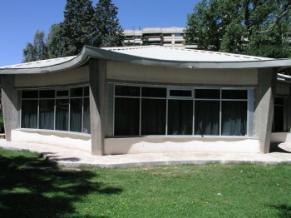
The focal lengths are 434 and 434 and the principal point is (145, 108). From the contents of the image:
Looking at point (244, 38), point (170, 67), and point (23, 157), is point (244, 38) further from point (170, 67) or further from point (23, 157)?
point (23, 157)

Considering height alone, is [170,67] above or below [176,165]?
above

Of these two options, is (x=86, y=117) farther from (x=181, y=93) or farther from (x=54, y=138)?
(x=181, y=93)

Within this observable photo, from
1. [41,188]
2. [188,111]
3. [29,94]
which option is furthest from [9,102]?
[41,188]

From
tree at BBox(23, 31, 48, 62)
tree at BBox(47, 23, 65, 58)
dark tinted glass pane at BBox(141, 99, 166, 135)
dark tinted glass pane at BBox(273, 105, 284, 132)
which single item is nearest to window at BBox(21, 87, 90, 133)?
dark tinted glass pane at BBox(141, 99, 166, 135)

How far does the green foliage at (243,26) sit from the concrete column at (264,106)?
14.1 metres

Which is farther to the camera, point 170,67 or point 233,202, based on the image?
point 170,67

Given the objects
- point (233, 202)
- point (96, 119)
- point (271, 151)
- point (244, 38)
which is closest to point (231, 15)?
point (244, 38)

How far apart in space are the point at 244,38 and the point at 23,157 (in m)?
26.1

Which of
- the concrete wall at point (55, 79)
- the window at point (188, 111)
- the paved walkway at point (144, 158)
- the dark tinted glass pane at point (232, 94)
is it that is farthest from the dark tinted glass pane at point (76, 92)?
the dark tinted glass pane at point (232, 94)

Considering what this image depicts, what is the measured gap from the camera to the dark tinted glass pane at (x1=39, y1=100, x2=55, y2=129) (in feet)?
57.2

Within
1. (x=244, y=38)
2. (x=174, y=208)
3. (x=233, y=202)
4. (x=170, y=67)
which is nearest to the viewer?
(x=174, y=208)

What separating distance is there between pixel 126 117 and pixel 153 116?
1.03m

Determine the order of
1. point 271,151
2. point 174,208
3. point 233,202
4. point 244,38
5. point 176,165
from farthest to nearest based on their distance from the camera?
point 244,38
point 271,151
point 176,165
point 233,202
point 174,208

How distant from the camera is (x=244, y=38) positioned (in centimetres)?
3562
